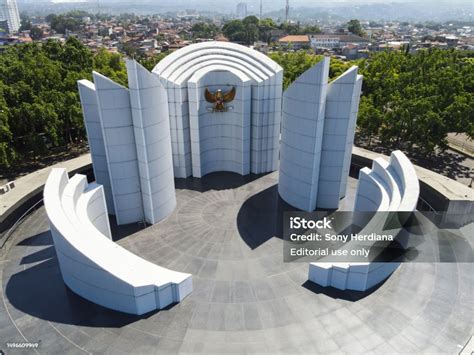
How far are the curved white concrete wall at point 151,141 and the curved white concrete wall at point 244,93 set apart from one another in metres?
5.71

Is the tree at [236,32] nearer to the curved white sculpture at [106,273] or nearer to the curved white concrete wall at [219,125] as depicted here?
the curved white concrete wall at [219,125]

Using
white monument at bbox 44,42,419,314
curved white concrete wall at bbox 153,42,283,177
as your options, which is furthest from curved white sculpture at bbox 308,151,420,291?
curved white concrete wall at bbox 153,42,283,177

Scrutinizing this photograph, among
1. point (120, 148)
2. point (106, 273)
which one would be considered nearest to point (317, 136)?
point (120, 148)

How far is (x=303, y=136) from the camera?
1030 inches

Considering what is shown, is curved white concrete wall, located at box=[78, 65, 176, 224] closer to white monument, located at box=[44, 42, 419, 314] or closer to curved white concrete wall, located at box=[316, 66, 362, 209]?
white monument, located at box=[44, 42, 419, 314]

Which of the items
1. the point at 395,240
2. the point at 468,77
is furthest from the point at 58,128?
the point at 468,77

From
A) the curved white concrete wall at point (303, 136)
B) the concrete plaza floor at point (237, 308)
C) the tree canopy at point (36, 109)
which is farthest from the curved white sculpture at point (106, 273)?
the tree canopy at point (36, 109)

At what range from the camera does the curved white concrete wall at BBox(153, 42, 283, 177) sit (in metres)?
31.2

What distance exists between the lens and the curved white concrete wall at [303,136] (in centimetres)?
2441

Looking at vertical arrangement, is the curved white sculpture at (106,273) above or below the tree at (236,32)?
below

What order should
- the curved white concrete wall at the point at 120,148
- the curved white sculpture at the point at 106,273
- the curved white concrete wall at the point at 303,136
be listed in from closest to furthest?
1. the curved white sculpture at the point at 106,273
2. the curved white concrete wall at the point at 120,148
3. the curved white concrete wall at the point at 303,136

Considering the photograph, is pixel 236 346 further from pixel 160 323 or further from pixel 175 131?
pixel 175 131

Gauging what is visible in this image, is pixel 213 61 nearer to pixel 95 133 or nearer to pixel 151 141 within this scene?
pixel 151 141

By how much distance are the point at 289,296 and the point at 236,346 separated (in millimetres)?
4625
